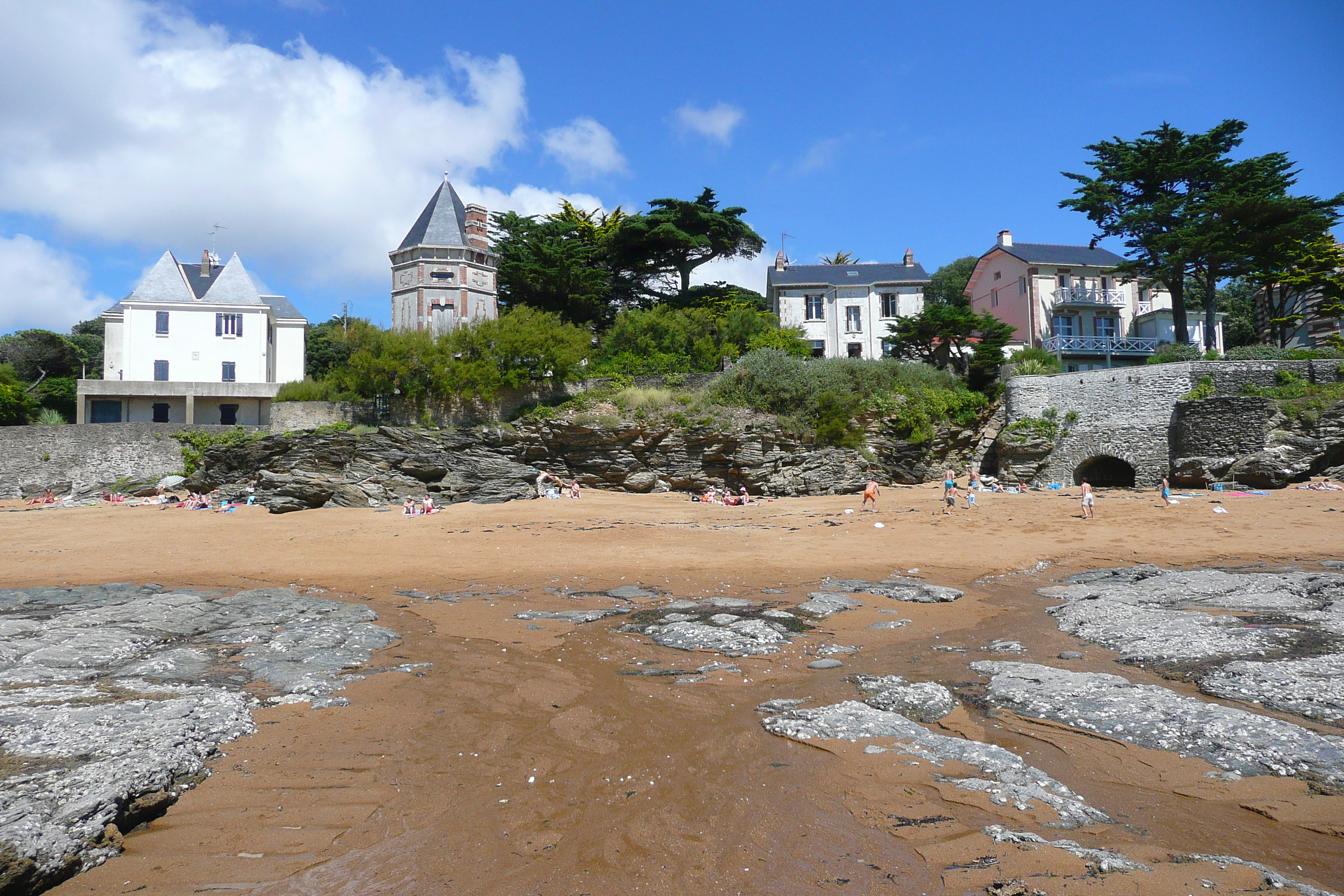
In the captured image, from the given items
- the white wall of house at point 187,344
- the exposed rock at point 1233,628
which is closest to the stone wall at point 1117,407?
the exposed rock at point 1233,628

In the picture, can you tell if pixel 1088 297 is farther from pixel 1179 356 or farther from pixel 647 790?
pixel 647 790

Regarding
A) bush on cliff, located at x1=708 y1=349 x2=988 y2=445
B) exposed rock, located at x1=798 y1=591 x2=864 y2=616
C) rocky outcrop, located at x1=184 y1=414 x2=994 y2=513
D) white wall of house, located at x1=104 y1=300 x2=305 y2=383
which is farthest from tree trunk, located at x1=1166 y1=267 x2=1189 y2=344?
white wall of house, located at x1=104 y1=300 x2=305 y2=383

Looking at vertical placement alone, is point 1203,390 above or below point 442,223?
below

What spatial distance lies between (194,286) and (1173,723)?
44490 millimetres

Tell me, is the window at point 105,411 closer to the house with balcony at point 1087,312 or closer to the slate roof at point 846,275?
the slate roof at point 846,275

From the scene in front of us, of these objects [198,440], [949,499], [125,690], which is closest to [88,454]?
[198,440]

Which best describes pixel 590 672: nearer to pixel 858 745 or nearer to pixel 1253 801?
pixel 858 745

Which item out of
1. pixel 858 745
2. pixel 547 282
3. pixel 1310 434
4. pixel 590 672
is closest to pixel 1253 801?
pixel 858 745

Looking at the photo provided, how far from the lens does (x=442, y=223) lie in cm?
3797

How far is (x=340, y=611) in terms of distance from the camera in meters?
8.97

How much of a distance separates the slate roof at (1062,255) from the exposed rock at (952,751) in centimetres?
3694

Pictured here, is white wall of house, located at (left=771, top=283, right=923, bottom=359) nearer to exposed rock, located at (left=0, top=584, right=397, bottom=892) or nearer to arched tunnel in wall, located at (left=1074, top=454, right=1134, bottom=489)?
arched tunnel in wall, located at (left=1074, top=454, right=1134, bottom=489)

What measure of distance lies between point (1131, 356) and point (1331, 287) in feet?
25.6

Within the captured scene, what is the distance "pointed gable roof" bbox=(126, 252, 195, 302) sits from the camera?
35.0 metres
